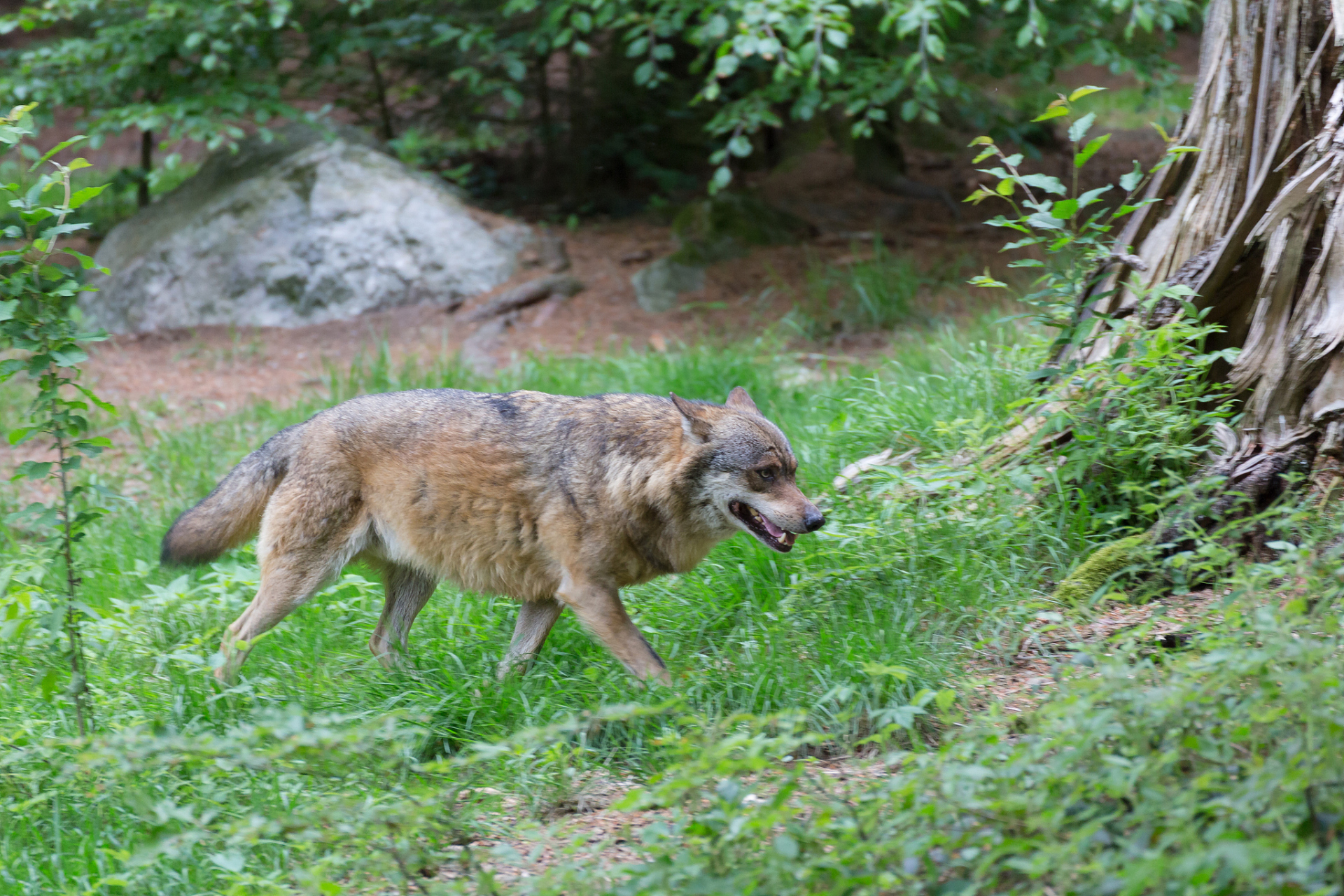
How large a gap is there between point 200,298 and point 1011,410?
27.0 ft

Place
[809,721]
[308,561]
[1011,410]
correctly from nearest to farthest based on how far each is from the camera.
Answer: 1. [809,721]
2. [308,561]
3. [1011,410]

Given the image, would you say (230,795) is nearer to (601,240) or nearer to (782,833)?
Result: (782,833)

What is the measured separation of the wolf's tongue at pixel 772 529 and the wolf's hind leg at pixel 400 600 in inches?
62.1

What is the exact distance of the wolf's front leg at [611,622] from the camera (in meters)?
4.37

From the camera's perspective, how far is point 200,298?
1057 centimetres

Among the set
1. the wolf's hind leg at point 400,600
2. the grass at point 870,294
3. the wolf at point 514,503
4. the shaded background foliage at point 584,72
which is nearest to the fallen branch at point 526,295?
the shaded background foliage at point 584,72

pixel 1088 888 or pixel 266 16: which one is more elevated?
pixel 266 16

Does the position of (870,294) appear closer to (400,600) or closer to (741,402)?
(741,402)

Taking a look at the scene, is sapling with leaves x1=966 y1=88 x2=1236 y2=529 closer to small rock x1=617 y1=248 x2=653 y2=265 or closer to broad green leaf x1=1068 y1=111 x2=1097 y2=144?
broad green leaf x1=1068 y1=111 x2=1097 y2=144

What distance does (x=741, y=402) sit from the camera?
4984 mm

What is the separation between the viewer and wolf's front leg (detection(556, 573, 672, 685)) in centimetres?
437

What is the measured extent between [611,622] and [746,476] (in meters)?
0.82

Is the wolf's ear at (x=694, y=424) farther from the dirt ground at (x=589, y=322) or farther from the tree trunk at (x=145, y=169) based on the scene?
the tree trunk at (x=145, y=169)

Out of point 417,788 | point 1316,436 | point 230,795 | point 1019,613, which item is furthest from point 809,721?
point 1316,436
